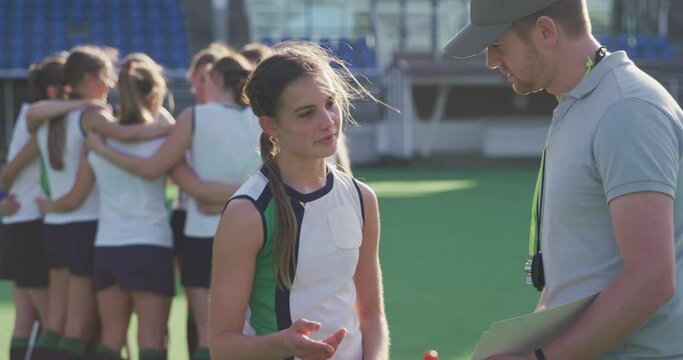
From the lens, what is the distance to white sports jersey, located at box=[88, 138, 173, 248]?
515cm

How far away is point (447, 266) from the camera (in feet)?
30.7

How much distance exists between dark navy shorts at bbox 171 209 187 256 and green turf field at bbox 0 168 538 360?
0.99 metres

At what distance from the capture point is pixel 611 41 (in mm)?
23422

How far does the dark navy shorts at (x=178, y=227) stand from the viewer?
550cm

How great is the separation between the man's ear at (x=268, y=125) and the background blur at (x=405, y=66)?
9.34 meters

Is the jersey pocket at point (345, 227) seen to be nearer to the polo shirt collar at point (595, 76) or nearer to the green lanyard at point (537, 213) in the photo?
the green lanyard at point (537, 213)

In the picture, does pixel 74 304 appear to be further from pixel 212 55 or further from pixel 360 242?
pixel 360 242

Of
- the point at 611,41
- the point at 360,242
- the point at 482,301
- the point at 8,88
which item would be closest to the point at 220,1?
the point at 8,88

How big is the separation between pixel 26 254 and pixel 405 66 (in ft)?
52.5

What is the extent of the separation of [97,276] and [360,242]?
2.49 m

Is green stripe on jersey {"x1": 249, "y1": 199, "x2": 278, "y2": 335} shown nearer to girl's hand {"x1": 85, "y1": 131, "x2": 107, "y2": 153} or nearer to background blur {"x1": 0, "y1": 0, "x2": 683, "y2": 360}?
girl's hand {"x1": 85, "y1": 131, "x2": 107, "y2": 153}

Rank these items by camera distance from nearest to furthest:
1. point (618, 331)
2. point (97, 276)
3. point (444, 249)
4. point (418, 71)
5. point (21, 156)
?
point (618, 331) → point (97, 276) → point (21, 156) → point (444, 249) → point (418, 71)

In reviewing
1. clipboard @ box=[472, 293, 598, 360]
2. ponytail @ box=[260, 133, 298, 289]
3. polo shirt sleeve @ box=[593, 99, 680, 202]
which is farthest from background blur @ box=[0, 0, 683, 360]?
polo shirt sleeve @ box=[593, 99, 680, 202]

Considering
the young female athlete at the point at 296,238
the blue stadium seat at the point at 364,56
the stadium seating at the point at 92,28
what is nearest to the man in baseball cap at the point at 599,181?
the young female athlete at the point at 296,238
